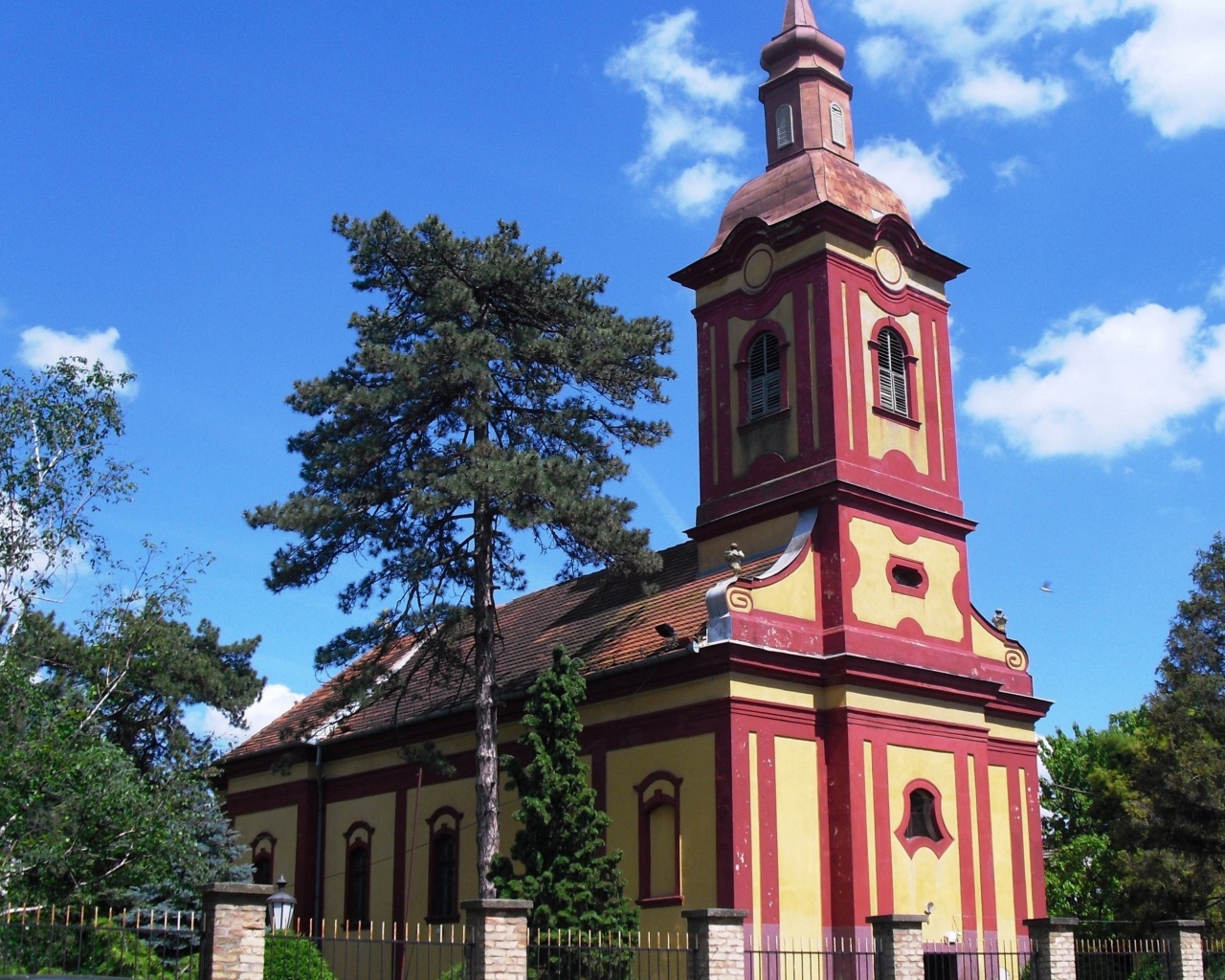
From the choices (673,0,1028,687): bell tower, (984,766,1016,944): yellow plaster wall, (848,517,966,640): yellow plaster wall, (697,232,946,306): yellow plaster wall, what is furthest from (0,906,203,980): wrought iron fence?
(697,232,946,306): yellow plaster wall

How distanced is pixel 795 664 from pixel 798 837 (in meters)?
2.87

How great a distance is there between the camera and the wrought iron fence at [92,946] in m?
14.4

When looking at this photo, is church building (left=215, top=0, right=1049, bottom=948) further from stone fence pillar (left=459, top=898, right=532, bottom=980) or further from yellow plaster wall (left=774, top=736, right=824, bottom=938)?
stone fence pillar (left=459, top=898, right=532, bottom=980)

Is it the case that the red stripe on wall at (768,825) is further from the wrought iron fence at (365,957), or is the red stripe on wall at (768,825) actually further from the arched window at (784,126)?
the arched window at (784,126)

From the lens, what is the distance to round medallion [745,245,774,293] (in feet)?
95.0

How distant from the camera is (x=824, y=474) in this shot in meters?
26.5

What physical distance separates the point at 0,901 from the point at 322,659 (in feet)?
20.9

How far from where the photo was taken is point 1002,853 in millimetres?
27234

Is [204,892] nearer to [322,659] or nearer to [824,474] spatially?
[322,659]

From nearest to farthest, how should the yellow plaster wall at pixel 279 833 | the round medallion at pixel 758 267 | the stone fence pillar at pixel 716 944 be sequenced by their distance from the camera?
the stone fence pillar at pixel 716 944
the round medallion at pixel 758 267
the yellow plaster wall at pixel 279 833

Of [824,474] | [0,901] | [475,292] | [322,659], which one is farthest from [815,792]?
[0,901]

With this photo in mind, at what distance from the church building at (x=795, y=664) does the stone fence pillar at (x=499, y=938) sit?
7.56 metres

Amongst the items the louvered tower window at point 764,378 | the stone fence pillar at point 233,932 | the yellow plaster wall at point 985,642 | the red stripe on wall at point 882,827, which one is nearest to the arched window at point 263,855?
the louvered tower window at point 764,378

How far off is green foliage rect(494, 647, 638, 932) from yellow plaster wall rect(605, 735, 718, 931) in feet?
7.16
